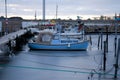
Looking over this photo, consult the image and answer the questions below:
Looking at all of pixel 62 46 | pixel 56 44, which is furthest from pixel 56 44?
pixel 62 46

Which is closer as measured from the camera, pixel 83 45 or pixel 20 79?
pixel 20 79

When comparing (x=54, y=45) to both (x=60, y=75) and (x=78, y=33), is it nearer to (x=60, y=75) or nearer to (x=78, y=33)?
(x=78, y=33)

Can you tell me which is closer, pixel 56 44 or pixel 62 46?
pixel 62 46

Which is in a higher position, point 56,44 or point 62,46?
point 56,44

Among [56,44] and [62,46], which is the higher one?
[56,44]

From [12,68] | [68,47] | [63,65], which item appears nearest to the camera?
[12,68]

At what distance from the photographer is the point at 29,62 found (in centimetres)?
2452

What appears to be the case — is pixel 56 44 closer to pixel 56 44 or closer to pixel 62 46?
pixel 56 44

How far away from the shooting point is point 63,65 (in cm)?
2303

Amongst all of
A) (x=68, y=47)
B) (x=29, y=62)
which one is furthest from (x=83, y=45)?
(x=29, y=62)

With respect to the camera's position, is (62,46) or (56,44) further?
(56,44)

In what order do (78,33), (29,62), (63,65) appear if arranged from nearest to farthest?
(63,65)
(29,62)
(78,33)

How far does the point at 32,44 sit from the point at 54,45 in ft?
8.50

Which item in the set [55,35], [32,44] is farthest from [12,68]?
[55,35]
